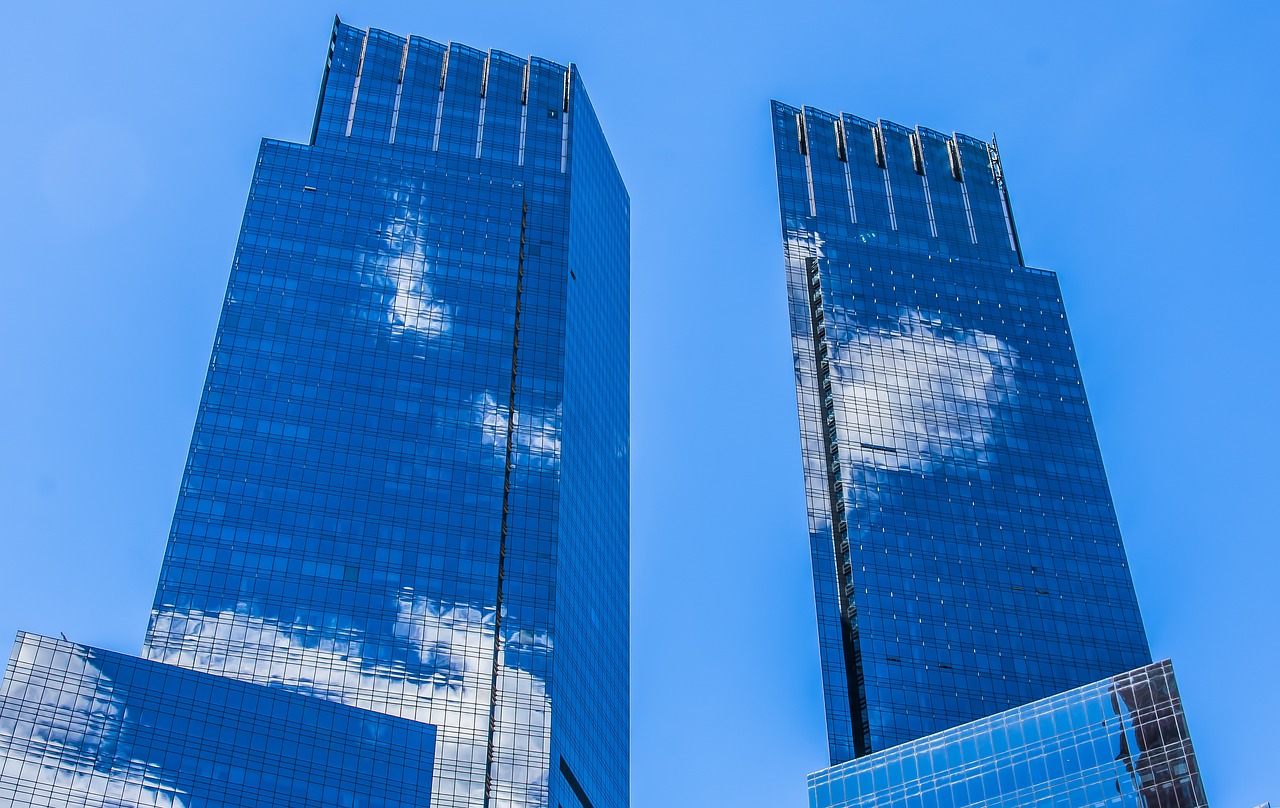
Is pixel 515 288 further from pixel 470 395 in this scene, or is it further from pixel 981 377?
pixel 981 377

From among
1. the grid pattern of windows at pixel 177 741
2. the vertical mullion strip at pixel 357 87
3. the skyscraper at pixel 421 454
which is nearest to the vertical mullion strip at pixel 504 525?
the skyscraper at pixel 421 454

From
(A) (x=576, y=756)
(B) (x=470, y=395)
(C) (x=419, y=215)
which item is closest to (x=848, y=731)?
(A) (x=576, y=756)

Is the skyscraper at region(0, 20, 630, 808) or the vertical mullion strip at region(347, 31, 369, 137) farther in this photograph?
the vertical mullion strip at region(347, 31, 369, 137)

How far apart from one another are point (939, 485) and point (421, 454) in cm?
5519

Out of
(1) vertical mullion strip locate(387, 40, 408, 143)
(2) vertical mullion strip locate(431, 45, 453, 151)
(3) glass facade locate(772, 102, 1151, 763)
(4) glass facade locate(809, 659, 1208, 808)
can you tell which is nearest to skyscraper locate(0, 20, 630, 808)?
(2) vertical mullion strip locate(431, 45, 453, 151)

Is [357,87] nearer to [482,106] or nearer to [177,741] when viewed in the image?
[482,106]

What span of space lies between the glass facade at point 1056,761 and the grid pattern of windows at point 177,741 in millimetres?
35834

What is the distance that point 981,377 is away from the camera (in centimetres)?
18425

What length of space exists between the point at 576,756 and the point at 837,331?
6075 cm

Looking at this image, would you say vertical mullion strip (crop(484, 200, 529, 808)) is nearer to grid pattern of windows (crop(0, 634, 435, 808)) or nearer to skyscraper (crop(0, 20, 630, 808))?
skyscraper (crop(0, 20, 630, 808))

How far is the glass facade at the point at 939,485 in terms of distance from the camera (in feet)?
511

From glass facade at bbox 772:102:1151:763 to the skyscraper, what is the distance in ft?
79.4

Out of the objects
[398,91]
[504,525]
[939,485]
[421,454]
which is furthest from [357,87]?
[939,485]

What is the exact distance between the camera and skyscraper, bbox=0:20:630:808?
140500 mm
